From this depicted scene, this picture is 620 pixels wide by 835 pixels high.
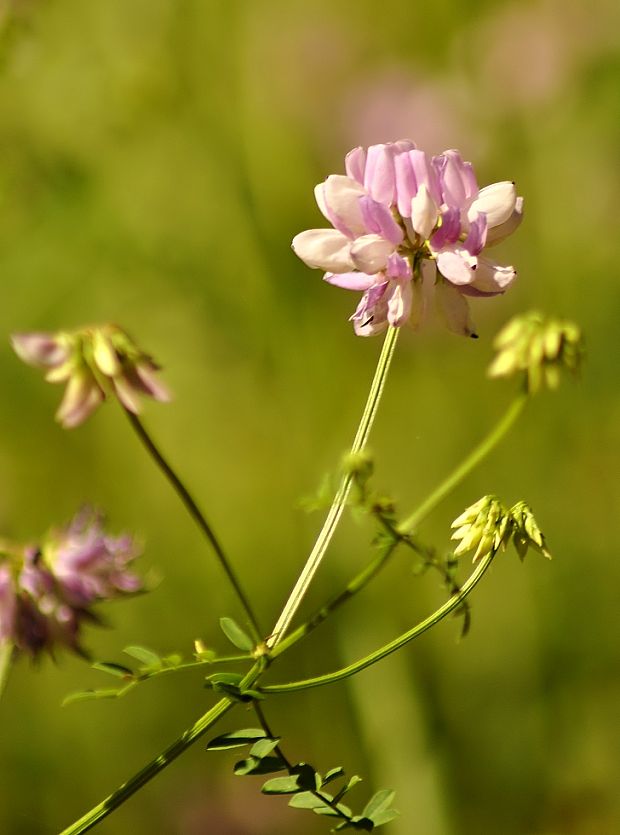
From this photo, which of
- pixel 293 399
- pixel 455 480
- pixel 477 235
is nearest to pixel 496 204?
pixel 477 235

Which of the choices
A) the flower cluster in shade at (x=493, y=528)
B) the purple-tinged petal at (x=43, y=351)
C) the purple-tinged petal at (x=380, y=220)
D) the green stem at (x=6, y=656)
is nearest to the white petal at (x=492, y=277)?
the purple-tinged petal at (x=380, y=220)

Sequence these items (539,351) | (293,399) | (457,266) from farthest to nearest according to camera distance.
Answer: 1. (293,399)
2. (539,351)
3. (457,266)

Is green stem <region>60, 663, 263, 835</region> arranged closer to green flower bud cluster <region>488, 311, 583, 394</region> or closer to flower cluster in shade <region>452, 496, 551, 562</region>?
flower cluster in shade <region>452, 496, 551, 562</region>

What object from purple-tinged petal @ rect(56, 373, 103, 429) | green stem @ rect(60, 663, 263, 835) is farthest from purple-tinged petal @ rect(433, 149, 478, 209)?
green stem @ rect(60, 663, 263, 835)

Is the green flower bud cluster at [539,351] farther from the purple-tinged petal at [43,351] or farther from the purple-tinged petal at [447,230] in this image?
the purple-tinged petal at [43,351]

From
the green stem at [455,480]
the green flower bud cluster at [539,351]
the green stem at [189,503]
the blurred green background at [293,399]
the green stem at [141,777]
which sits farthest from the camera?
the blurred green background at [293,399]

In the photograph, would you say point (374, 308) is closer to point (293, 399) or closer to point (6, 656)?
point (6, 656)

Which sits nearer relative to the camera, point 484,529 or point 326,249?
point 484,529
